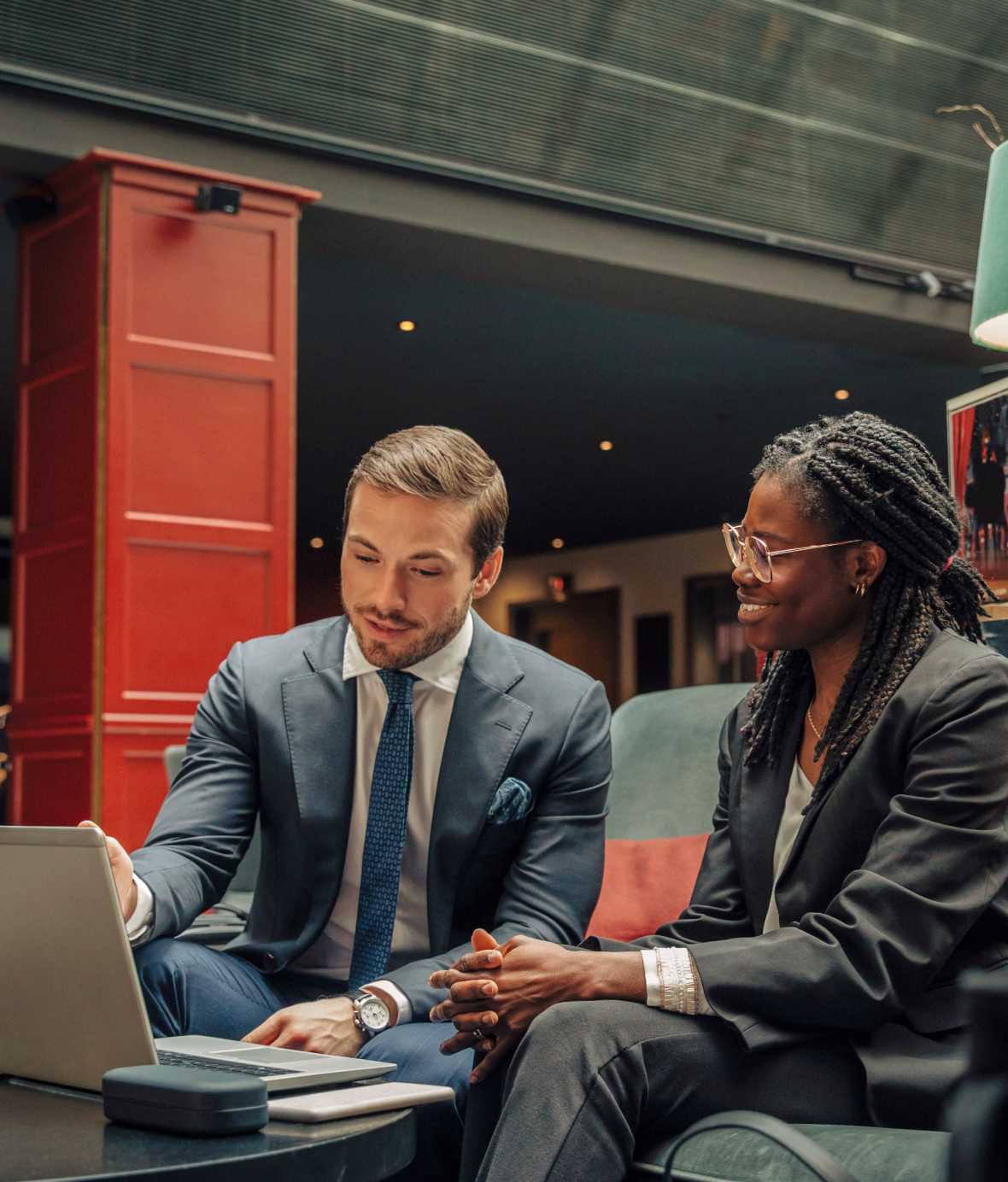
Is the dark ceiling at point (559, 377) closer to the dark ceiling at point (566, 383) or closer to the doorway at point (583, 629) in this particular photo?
the dark ceiling at point (566, 383)

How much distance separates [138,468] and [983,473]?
145 inches

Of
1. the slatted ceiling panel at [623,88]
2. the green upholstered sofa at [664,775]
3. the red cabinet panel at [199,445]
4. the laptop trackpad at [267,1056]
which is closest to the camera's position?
the laptop trackpad at [267,1056]

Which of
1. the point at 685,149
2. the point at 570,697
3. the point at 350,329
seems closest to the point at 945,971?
the point at 570,697

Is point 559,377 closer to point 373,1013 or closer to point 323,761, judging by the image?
point 323,761

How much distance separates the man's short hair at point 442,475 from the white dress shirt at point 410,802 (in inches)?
7.1

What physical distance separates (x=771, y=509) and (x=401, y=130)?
521cm

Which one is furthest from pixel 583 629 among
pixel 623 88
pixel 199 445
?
pixel 199 445

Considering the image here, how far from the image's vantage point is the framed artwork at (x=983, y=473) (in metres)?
3.03

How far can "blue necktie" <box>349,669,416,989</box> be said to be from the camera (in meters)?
2.23

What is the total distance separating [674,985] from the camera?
1.68 meters

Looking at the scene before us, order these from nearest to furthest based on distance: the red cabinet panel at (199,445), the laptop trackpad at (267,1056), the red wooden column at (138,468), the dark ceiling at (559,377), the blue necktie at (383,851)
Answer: the laptop trackpad at (267,1056) < the blue necktie at (383,851) < the red wooden column at (138,468) < the red cabinet panel at (199,445) < the dark ceiling at (559,377)

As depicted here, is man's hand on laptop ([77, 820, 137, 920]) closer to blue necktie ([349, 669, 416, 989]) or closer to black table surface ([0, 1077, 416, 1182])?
blue necktie ([349, 669, 416, 989])

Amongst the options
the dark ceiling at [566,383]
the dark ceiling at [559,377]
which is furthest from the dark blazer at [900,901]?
the dark ceiling at [566,383]

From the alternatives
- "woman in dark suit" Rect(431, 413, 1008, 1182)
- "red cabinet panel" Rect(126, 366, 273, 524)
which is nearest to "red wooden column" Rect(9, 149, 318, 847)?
"red cabinet panel" Rect(126, 366, 273, 524)
